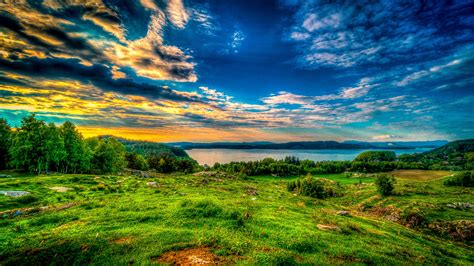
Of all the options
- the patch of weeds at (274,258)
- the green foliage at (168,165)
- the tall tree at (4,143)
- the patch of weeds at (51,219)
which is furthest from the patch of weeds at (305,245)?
the green foliage at (168,165)

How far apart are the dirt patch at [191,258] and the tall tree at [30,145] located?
57.8 metres

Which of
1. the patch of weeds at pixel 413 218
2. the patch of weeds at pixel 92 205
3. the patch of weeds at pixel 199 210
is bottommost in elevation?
the patch of weeds at pixel 413 218

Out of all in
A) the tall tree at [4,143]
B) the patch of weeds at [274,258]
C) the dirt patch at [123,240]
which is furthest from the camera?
the tall tree at [4,143]

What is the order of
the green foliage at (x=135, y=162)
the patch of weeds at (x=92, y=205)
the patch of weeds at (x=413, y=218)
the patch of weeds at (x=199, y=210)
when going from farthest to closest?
the green foliage at (x=135, y=162), the patch of weeds at (x=413, y=218), the patch of weeds at (x=92, y=205), the patch of weeds at (x=199, y=210)

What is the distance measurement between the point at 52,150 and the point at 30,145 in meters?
4.55

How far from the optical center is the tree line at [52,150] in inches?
1877

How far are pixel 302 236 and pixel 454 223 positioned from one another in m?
40.2

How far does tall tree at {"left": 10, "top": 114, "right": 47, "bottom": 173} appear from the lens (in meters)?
46.9

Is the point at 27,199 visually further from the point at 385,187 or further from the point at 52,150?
the point at 385,187

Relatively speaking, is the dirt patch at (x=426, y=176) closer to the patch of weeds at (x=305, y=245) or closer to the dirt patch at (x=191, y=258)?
the patch of weeds at (x=305, y=245)

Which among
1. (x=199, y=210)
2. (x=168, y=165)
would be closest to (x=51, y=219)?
(x=199, y=210)

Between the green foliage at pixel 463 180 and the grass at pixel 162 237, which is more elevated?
the grass at pixel 162 237

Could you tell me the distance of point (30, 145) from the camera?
1821 inches

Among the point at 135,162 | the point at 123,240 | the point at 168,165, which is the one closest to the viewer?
the point at 123,240
